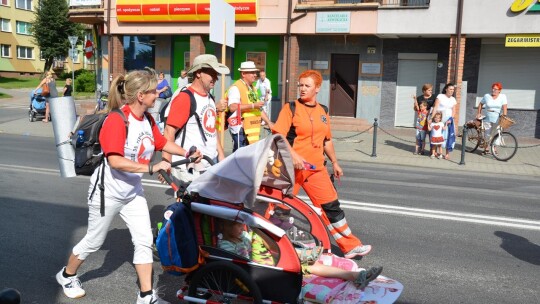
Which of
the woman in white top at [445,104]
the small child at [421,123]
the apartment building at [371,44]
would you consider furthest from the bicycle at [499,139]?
the apartment building at [371,44]

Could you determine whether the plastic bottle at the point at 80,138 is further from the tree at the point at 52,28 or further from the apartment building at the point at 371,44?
the tree at the point at 52,28

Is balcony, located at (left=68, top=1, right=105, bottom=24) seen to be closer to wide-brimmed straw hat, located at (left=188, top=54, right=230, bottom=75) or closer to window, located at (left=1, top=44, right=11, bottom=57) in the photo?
wide-brimmed straw hat, located at (left=188, top=54, right=230, bottom=75)

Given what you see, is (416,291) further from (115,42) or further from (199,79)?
(115,42)

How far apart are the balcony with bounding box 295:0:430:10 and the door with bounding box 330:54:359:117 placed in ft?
6.67

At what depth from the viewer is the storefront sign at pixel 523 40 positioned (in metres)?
17.7

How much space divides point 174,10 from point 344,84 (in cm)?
727

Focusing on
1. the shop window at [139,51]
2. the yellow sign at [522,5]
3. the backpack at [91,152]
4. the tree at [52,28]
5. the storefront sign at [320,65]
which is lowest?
the backpack at [91,152]

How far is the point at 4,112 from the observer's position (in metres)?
24.7

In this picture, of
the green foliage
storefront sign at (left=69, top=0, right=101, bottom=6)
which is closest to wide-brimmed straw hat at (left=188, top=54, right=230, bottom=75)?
storefront sign at (left=69, top=0, right=101, bottom=6)

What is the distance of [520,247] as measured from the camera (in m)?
6.27

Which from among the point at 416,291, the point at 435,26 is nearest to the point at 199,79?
the point at 416,291

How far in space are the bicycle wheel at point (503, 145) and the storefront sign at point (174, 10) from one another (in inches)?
404

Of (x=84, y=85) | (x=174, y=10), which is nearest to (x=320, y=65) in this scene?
(x=174, y=10)

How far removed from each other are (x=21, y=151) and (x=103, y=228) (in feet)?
32.6
